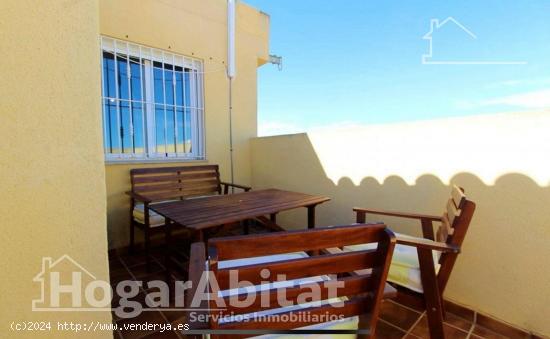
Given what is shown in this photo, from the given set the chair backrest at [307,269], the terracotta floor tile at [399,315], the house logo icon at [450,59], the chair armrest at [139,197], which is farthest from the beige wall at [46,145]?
the house logo icon at [450,59]

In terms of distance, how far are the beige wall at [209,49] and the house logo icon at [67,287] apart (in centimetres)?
202

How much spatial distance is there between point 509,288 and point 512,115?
1.11m

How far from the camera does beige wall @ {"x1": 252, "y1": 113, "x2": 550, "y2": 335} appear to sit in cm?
151

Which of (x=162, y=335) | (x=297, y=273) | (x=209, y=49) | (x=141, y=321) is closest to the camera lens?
(x=297, y=273)

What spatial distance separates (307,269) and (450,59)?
9.86 ft

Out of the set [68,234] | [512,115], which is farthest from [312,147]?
[68,234]

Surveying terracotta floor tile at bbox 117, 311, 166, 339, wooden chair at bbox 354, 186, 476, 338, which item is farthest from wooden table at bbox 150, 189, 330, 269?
wooden chair at bbox 354, 186, 476, 338

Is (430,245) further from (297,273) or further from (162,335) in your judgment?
(162,335)

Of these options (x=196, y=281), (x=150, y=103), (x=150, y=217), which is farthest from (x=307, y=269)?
(x=150, y=103)

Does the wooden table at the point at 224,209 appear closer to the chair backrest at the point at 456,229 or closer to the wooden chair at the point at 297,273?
the wooden chair at the point at 297,273

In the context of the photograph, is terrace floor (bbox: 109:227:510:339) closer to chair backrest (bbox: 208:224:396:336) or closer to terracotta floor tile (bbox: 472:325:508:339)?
terracotta floor tile (bbox: 472:325:508:339)

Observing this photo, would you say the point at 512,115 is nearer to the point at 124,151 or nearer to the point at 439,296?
the point at 439,296

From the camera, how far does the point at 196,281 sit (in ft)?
2.50

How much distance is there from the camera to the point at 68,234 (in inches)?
36.4
